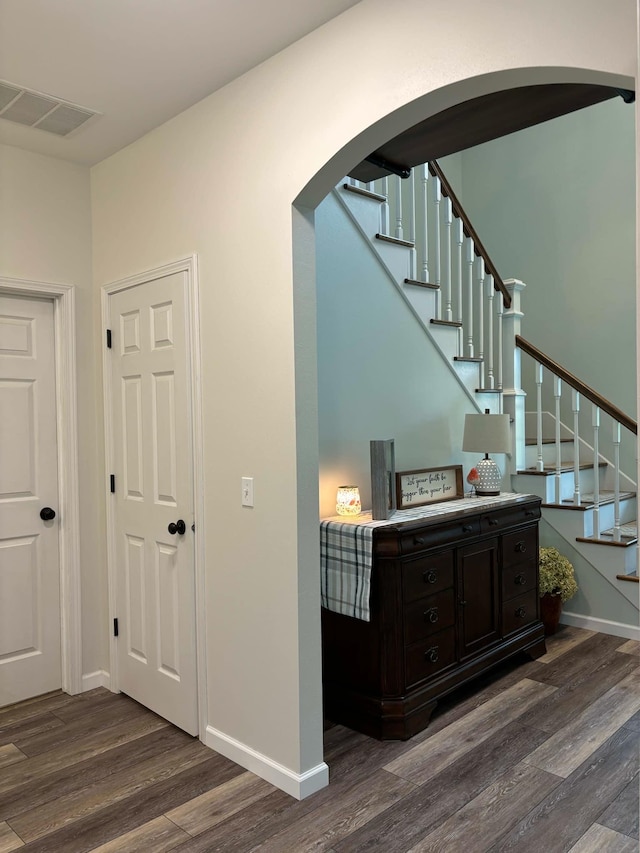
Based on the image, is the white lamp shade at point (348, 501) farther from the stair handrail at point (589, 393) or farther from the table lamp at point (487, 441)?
the stair handrail at point (589, 393)

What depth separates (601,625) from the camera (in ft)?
13.4

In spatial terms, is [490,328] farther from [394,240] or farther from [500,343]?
[394,240]

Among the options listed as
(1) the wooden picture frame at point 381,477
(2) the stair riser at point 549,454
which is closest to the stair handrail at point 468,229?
(2) the stair riser at point 549,454

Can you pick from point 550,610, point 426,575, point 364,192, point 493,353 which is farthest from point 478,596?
point 364,192

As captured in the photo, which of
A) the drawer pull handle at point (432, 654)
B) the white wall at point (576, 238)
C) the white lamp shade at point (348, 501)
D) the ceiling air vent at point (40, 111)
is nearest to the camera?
the ceiling air vent at point (40, 111)

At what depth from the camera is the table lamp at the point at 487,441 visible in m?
3.66

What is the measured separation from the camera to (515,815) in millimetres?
2275

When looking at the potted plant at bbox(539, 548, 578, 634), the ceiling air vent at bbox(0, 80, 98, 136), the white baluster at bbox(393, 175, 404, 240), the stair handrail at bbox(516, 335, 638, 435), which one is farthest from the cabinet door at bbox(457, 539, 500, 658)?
the ceiling air vent at bbox(0, 80, 98, 136)

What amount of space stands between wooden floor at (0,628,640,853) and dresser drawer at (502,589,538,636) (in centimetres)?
37

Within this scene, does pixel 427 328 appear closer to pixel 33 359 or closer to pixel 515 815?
pixel 33 359

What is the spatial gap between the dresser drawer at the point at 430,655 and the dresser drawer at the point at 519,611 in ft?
1.59

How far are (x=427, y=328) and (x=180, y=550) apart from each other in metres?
1.90

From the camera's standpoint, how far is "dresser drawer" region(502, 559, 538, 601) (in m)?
3.52

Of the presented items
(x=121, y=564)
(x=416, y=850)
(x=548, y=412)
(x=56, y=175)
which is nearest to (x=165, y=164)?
(x=56, y=175)
